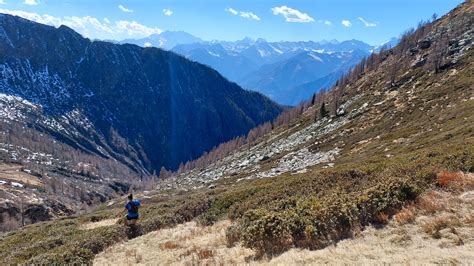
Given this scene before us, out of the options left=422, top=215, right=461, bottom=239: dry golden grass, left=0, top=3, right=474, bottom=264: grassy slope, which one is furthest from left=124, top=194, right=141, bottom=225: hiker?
left=422, top=215, right=461, bottom=239: dry golden grass

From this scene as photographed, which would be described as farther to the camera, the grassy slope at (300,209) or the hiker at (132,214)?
the hiker at (132,214)

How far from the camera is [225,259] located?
2008cm

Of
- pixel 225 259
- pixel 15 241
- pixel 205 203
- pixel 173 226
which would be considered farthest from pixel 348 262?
pixel 15 241

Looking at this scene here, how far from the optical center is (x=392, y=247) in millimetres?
17219

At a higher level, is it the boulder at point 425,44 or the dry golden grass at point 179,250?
the boulder at point 425,44

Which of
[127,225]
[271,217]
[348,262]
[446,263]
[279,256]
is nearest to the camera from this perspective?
[446,263]

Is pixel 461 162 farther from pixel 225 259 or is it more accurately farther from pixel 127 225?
pixel 127 225

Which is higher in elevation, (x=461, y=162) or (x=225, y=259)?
(x=461, y=162)

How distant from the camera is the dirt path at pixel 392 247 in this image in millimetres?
15984

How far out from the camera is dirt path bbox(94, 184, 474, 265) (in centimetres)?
1598

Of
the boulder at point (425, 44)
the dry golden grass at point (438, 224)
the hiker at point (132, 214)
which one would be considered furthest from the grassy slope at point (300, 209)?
the boulder at point (425, 44)

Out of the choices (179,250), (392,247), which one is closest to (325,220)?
(392,247)

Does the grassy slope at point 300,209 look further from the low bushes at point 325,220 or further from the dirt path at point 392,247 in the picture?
the dirt path at point 392,247

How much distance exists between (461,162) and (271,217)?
14535mm
